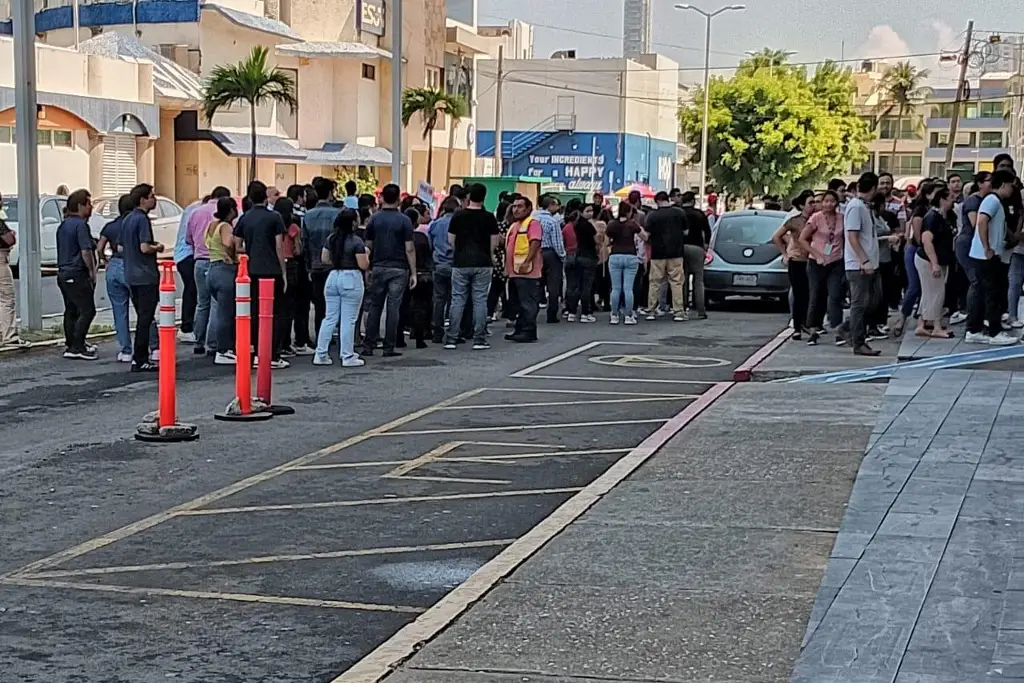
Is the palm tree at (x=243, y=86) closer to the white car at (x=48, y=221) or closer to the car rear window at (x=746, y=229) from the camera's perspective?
the white car at (x=48, y=221)

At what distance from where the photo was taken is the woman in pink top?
1605 cm

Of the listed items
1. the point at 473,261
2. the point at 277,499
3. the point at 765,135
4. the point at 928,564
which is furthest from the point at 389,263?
the point at 765,135

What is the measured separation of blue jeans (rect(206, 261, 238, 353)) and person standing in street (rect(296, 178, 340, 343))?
94cm

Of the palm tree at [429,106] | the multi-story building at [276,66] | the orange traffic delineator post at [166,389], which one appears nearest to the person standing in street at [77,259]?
the orange traffic delineator post at [166,389]

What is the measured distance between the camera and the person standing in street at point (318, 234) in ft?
50.8

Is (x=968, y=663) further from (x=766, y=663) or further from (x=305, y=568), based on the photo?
(x=305, y=568)

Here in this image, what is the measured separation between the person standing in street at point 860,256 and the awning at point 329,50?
35.9 m

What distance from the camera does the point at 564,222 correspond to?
21688mm

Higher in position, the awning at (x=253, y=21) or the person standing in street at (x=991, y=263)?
the awning at (x=253, y=21)

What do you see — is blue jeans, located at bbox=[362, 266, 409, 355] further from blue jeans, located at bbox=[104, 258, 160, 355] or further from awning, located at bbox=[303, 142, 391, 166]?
awning, located at bbox=[303, 142, 391, 166]

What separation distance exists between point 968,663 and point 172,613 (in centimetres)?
321

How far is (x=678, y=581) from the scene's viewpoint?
6477 mm

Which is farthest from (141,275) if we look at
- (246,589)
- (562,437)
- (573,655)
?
(573,655)

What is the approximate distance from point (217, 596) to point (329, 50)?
44.5m
